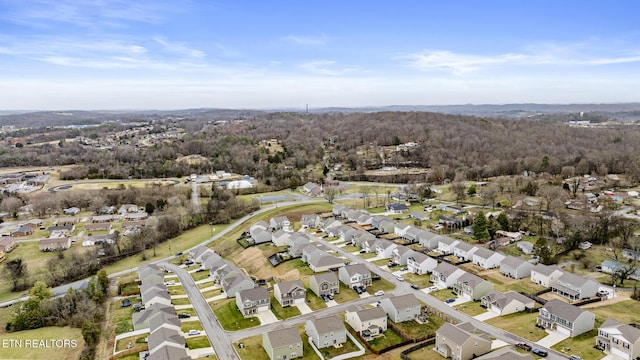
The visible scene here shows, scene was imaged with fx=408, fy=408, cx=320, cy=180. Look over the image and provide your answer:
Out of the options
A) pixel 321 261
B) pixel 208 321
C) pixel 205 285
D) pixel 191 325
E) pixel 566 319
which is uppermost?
pixel 566 319

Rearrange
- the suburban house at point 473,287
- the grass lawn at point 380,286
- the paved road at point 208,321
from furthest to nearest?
the grass lawn at point 380,286 < the suburban house at point 473,287 < the paved road at point 208,321

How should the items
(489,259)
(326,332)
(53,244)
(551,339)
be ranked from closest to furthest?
(551,339), (326,332), (489,259), (53,244)

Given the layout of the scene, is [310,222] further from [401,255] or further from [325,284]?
[325,284]

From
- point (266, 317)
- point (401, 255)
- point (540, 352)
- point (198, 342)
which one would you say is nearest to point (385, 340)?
point (266, 317)

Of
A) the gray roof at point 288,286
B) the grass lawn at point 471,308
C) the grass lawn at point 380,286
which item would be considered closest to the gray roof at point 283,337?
the gray roof at point 288,286

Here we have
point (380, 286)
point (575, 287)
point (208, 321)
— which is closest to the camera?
point (208, 321)

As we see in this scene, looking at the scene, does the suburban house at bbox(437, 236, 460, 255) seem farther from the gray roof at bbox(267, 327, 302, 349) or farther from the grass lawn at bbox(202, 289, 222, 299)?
the grass lawn at bbox(202, 289, 222, 299)

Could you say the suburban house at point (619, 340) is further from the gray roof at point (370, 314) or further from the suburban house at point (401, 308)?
the gray roof at point (370, 314)
